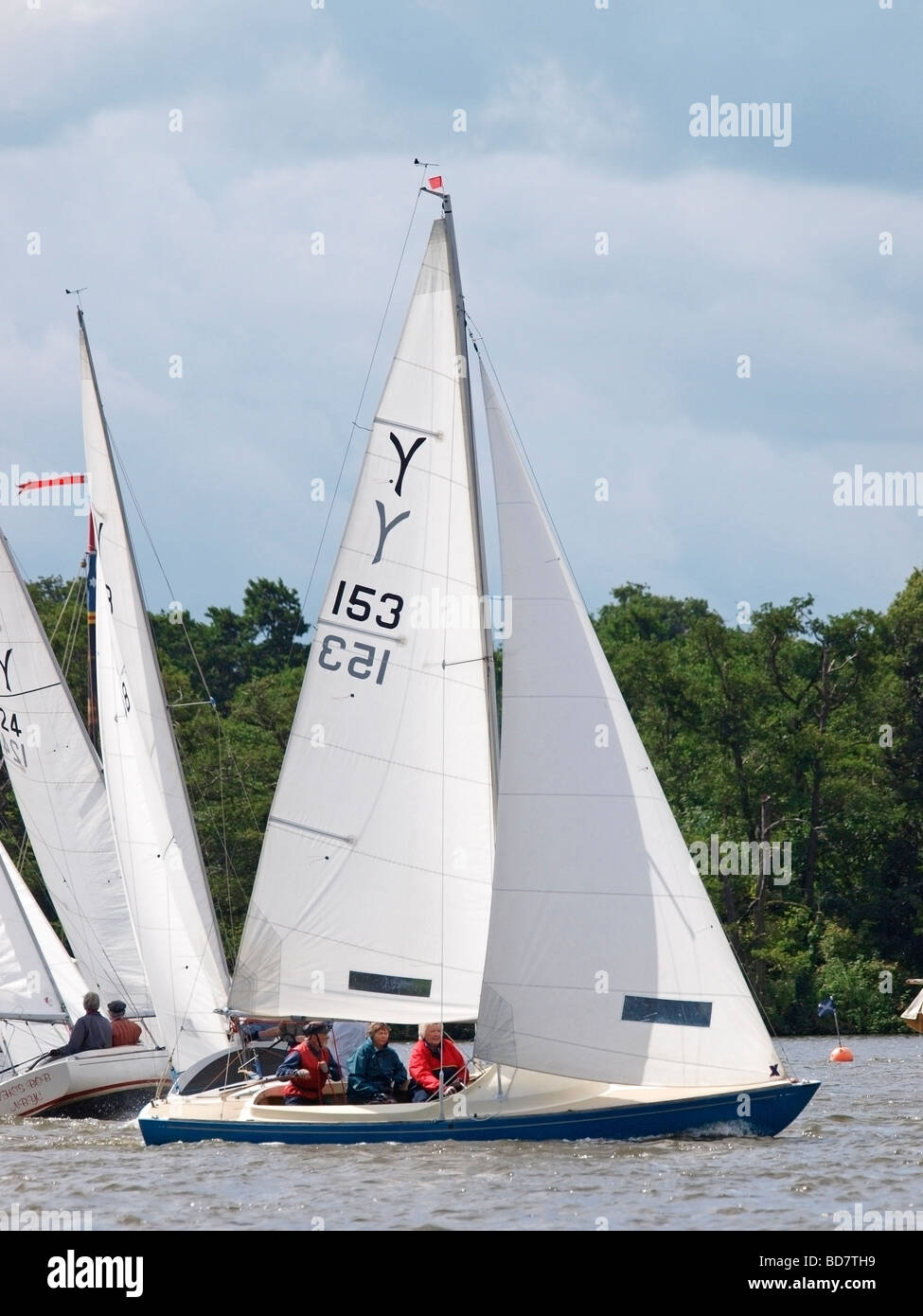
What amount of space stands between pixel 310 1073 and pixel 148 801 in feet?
25.5

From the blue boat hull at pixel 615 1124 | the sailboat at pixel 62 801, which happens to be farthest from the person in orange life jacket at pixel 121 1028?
the blue boat hull at pixel 615 1124

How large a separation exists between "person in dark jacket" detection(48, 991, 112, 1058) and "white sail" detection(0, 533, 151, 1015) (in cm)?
228

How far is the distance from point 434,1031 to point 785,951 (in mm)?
37276

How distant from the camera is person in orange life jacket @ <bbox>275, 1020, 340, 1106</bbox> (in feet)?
70.1

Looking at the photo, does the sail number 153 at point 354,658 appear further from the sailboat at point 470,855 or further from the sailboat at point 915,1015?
the sailboat at point 915,1015

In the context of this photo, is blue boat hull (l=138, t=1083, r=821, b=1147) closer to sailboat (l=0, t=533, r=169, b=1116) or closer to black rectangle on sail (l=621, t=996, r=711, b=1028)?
black rectangle on sail (l=621, t=996, r=711, b=1028)

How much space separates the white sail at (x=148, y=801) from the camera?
27.7m

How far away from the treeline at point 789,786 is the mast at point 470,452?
34.6 m

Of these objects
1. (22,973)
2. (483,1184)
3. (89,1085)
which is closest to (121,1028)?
(89,1085)

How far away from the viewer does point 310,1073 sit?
843 inches

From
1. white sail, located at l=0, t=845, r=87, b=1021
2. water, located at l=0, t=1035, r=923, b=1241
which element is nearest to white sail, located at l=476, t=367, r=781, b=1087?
water, located at l=0, t=1035, r=923, b=1241

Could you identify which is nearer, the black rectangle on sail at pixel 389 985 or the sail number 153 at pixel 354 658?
the black rectangle on sail at pixel 389 985
